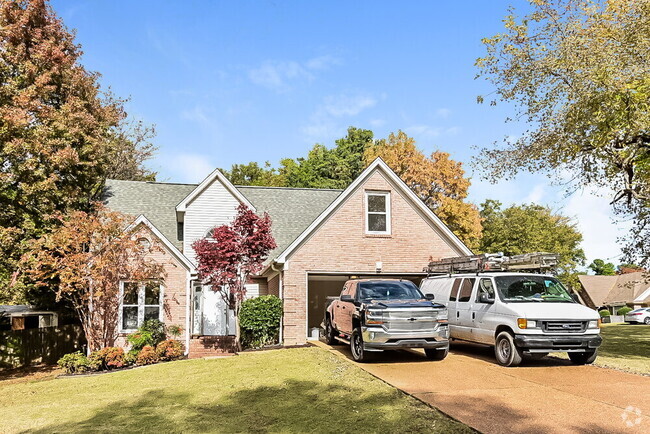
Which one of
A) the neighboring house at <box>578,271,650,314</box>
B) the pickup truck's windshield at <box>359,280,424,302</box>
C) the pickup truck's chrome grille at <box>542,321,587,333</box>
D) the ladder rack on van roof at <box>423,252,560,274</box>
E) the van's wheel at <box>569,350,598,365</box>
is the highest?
the ladder rack on van roof at <box>423,252,560,274</box>

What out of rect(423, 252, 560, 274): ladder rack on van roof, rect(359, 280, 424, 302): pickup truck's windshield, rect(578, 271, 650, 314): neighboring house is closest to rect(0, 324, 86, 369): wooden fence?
rect(359, 280, 424, 302): pickup truck's windshield

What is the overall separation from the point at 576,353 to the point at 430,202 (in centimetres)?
3337

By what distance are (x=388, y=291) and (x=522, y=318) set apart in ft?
11.5

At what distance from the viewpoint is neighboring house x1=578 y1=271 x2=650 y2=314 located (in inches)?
2682

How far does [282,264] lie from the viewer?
20344 millimetres

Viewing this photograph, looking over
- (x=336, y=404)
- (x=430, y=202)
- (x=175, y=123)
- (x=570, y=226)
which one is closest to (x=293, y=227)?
(x=175, y=123)

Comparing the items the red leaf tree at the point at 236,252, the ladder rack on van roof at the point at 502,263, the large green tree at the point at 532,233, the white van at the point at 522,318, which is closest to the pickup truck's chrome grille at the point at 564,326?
the white van at the point at 522,318

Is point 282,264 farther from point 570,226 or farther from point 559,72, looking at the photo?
point 570,226

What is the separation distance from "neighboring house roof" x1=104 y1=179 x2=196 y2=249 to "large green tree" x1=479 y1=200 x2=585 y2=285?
35360mm

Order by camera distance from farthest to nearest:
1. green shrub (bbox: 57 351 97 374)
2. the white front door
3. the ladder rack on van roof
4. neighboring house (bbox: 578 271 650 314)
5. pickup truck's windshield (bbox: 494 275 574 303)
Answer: neighboring house (bbox: 578 271 650 314) < the white front door < green shrub (bbox: 57 351 97 374) < the ladder rack on van roof < pickup truck's windshield (bbox: 494 275 574 303)

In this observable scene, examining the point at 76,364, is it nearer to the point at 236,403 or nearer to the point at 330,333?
the point at 330,333

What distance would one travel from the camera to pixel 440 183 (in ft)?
148

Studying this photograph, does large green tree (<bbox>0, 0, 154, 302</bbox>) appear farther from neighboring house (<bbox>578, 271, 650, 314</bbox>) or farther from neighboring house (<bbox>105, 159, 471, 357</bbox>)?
neighboring house (<bbox>578, 271, 650, 314</bbox>)

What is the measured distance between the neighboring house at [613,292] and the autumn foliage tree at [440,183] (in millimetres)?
33739
